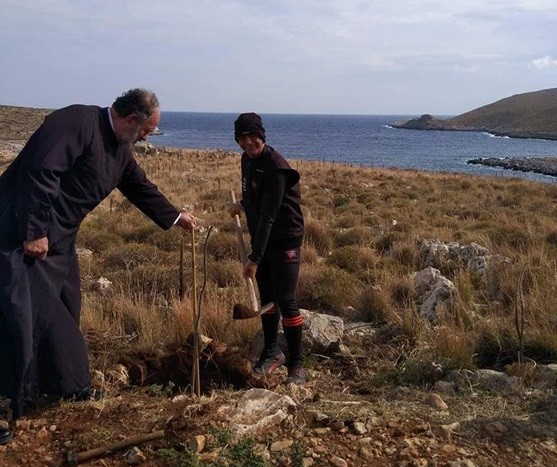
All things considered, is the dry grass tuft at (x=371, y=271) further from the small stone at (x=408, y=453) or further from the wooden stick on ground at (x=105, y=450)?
the wooden stick on ground at (x=105, y=450)

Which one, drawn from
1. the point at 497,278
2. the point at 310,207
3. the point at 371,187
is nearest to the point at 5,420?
the point at 497,278

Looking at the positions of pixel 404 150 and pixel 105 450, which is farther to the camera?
pixel 404 150

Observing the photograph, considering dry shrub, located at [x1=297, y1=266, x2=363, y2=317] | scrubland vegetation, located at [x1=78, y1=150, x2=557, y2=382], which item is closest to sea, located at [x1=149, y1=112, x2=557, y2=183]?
scrubland vegetation, located at [x1=78, y1=150, x2=557, y2=382]

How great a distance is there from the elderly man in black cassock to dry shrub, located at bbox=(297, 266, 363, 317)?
Result: 3.37 metres

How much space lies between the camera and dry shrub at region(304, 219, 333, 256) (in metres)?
10.4

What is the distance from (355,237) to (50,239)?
7.96m

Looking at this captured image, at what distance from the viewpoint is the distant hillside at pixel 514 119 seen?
4574 inches

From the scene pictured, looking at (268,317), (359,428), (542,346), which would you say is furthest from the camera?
(542,346)

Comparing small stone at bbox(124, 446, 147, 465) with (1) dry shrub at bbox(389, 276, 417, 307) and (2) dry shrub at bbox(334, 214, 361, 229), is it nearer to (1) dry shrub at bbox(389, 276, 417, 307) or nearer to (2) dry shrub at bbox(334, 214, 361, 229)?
(1) dry shrub at bbox(389, 276, 417, 307)

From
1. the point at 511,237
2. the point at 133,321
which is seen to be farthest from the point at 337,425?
the point at 511,237

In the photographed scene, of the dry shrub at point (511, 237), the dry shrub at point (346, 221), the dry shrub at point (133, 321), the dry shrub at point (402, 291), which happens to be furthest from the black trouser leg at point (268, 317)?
the dry shrub at point (346, 221)

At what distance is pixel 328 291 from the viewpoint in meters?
6.69

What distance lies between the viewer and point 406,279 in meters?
7.10

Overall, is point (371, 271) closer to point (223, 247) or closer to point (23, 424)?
point (223, 247)
